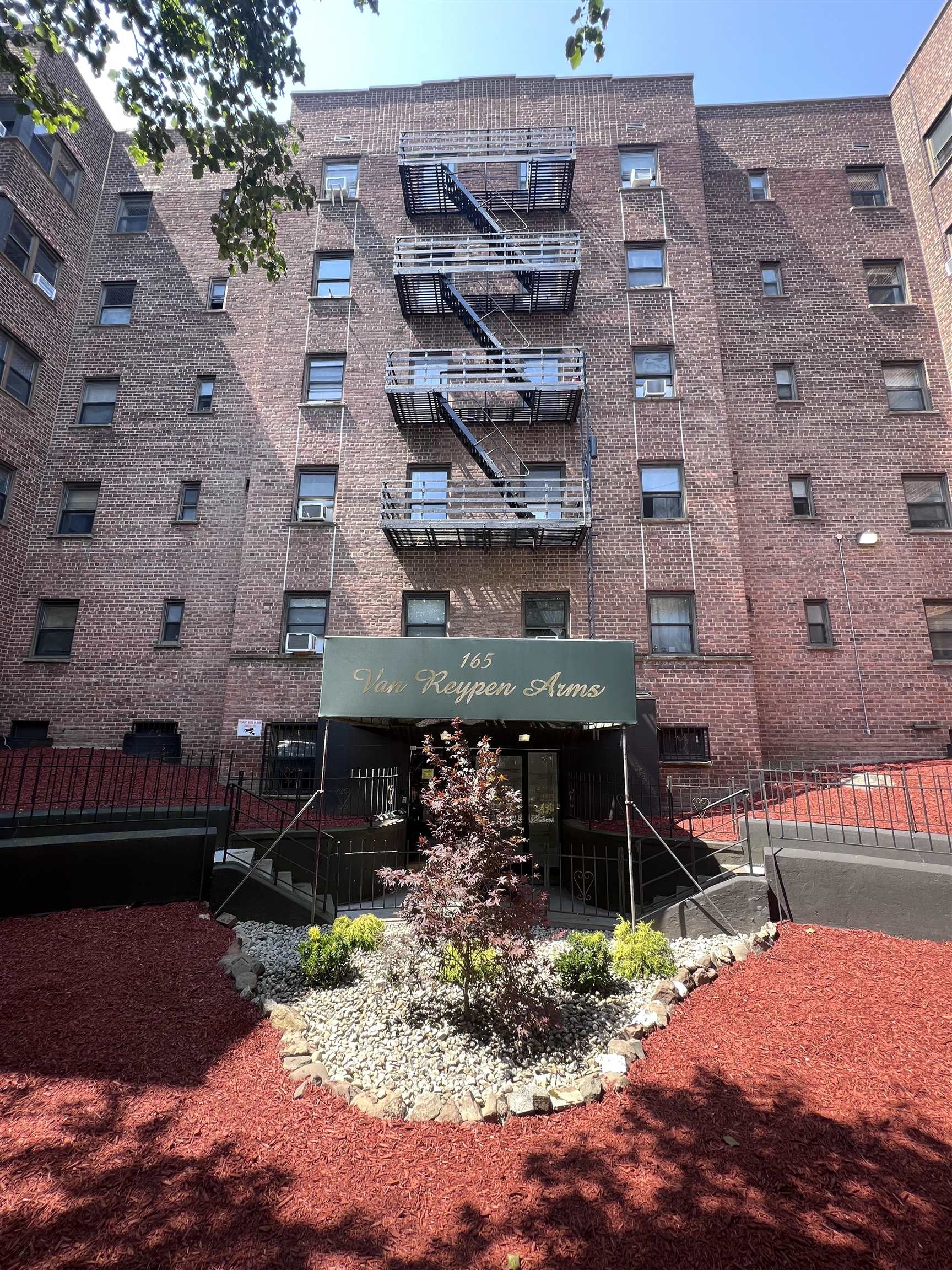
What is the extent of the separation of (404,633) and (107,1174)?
1253 cm

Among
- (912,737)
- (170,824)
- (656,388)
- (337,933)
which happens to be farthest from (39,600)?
(912,737)

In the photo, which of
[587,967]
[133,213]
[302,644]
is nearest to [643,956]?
[587,967]

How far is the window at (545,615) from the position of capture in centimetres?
1560

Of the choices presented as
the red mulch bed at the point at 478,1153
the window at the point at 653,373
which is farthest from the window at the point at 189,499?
the red mulch bed at the point at 478,1153

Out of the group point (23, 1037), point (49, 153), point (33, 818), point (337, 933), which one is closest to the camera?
point (23, 1037)

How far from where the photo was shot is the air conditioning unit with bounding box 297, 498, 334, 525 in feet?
54.6

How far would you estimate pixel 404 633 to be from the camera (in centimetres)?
1575

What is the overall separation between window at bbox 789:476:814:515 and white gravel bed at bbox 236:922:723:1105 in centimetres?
1371

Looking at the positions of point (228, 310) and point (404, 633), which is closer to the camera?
point (404, 633)

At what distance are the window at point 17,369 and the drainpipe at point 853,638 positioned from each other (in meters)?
24.1

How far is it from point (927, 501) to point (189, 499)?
2179cm

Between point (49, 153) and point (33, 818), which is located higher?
point (49, 153)

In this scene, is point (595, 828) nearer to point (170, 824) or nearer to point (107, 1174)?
point (170, 824)

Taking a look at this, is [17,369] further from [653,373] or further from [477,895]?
[477,895]
